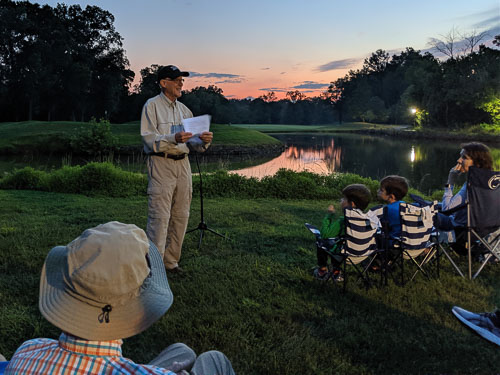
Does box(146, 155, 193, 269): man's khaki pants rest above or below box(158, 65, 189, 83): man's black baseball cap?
below

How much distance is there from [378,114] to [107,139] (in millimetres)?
75466

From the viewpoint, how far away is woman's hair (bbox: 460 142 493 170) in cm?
451

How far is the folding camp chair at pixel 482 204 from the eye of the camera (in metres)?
4.26

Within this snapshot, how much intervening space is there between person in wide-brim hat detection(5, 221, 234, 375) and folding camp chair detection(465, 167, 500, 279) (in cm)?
396

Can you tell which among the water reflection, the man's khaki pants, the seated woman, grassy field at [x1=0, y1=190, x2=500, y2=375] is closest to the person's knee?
grassy field at [x1=0, y1=190, x2=500, y2=375]

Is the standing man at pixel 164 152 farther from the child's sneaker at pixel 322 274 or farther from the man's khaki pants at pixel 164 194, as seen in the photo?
the child's sneaker at pixel 322 274

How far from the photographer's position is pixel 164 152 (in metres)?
4.05

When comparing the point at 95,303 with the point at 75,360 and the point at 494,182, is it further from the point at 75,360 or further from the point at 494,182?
the point at 494,182

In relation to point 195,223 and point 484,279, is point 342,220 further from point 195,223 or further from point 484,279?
point 195,223

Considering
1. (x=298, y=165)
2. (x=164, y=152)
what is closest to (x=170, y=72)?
(x=164, y=152)

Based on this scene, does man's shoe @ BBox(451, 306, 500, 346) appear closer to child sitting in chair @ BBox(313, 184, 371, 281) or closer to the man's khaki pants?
child sitting in chair @ BBox(313, 184, 371, 281)

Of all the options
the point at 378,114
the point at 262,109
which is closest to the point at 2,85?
the point at 378,114

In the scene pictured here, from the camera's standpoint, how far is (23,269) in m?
4.40

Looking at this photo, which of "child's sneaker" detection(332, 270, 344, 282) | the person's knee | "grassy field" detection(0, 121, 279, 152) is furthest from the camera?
"grassy field" detection(0, 121, 279, 152)
